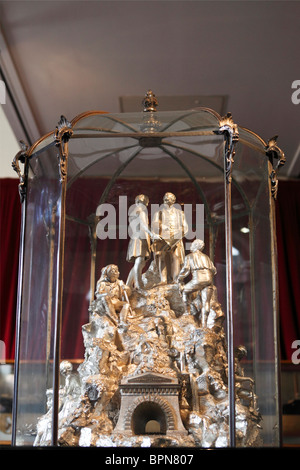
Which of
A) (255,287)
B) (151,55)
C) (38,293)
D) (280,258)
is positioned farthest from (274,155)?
(280,258)

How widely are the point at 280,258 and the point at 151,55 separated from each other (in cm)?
328

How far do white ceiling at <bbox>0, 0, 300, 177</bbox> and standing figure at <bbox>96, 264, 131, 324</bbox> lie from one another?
247cm

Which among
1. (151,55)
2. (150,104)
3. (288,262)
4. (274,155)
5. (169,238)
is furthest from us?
(288,262)

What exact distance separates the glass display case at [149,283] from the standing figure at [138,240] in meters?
0.01

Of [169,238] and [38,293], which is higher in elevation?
[169,238]

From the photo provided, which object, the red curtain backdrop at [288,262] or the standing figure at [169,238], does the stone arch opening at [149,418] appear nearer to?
the standing figure at [169,238]

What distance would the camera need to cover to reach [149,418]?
18.7ft

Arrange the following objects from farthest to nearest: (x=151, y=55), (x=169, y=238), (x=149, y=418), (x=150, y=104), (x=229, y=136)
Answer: (x=151, y=55) < (x=169, y=238) < (x=150, y=104) < (x=229, y=136) < (x=149, y=418)

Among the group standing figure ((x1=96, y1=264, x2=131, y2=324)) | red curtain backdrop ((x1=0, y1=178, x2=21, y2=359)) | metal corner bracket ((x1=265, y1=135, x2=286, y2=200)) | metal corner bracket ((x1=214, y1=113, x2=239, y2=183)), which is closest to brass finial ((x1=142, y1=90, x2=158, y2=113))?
metal corner bracket ((x1=214, y1=113, x2=239, y2=183))

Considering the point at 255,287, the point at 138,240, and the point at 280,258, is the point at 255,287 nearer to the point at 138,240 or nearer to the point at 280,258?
the point at 138,240

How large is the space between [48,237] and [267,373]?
2.29 metres

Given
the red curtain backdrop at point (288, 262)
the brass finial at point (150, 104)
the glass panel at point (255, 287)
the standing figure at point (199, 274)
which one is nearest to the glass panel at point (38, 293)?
the brass finial at point (150, 104)

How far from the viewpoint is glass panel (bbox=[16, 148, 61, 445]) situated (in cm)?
581

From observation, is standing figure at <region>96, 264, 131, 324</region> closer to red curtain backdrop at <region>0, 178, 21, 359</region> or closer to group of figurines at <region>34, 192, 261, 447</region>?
group of figurines at <region>34, 192, 261, 447</region>
